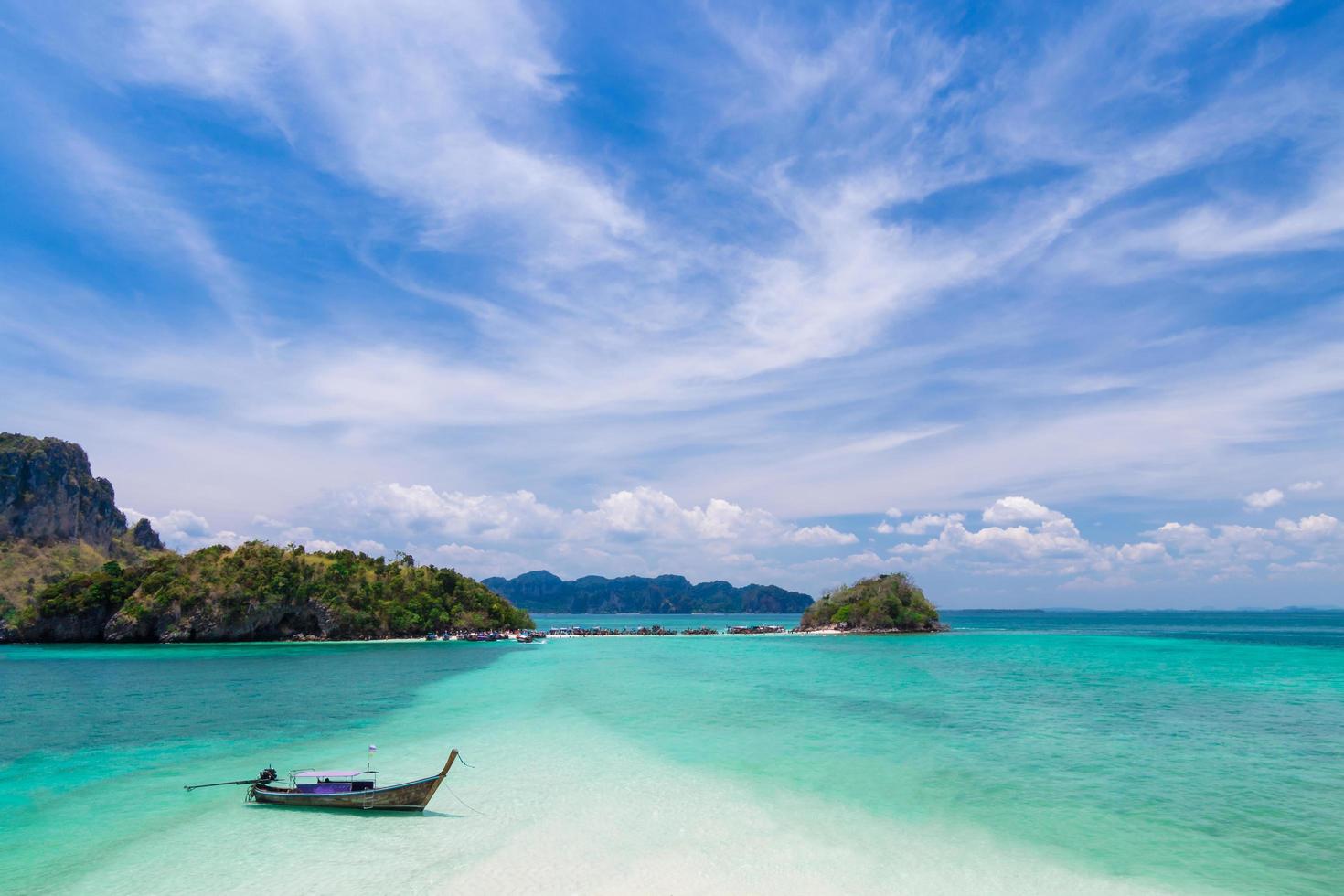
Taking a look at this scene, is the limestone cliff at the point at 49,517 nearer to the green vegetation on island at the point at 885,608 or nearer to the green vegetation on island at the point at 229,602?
the green vegetation on island at the point at 229,602

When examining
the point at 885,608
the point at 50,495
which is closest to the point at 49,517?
the point at 50,495

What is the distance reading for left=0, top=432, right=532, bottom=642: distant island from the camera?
273 ft

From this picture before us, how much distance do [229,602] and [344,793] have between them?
83.0m

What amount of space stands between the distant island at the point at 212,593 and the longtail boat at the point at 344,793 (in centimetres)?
7970

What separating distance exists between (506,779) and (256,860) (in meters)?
6.65

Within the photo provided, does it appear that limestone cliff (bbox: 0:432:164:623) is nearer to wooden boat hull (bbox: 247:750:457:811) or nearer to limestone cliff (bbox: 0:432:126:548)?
limestone cliff (bbox: 0:432:126:548)

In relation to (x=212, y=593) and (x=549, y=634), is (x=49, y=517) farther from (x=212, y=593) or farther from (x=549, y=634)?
(x=549, y=634)

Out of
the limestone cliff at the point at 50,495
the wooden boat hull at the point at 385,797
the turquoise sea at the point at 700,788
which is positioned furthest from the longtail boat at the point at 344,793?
the limestone cliff at the point at 50,495

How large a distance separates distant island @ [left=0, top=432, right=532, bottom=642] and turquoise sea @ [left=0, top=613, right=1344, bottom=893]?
1856 inches

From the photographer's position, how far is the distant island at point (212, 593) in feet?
273

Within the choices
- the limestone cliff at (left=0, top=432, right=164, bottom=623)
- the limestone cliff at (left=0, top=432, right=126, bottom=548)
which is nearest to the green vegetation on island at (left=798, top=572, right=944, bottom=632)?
the limestone cliff at (left=0, top=432, right=164, bottom=623)

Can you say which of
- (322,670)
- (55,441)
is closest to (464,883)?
(322,670)

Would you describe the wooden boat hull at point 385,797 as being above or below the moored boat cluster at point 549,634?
above

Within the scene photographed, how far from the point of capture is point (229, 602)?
83.6 meters
